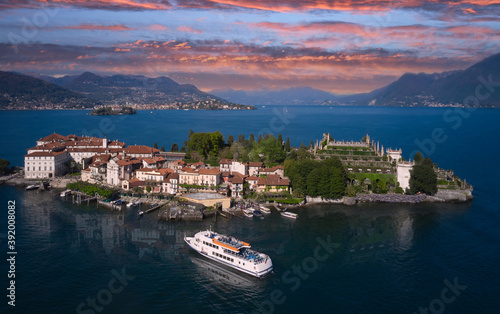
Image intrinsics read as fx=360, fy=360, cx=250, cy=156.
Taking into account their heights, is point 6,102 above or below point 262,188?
above

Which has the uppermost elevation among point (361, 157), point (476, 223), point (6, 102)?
point (6, 102)

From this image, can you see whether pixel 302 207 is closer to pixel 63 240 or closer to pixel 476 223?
pixel 476 223

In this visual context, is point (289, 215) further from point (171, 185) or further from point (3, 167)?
point (3, 167)

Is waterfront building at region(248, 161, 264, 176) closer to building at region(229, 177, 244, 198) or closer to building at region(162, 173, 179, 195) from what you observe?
building at region(229, 177, 244, 198)

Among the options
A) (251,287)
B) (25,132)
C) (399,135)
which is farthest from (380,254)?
(25,132)

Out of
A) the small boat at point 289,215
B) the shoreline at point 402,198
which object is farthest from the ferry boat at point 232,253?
the shoreline at point 402,198

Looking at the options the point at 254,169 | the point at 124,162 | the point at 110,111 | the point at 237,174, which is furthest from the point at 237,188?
the point at 110,111

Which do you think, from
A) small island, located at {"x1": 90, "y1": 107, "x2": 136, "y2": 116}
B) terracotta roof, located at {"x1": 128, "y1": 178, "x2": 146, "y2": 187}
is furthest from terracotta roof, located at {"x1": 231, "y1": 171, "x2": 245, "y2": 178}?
small island, located at {"x1": 90, "y1": 107, "x2": 136, "y2": 116}
